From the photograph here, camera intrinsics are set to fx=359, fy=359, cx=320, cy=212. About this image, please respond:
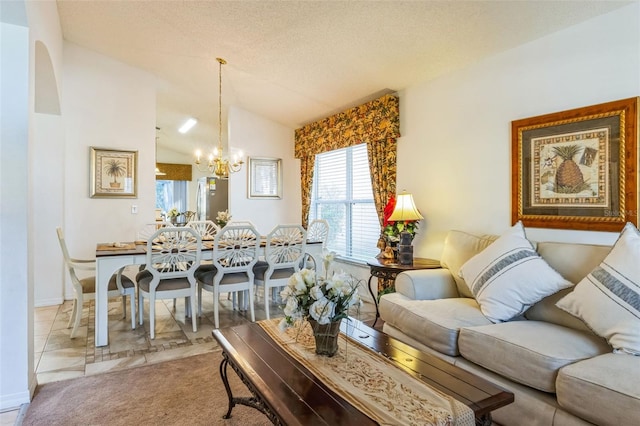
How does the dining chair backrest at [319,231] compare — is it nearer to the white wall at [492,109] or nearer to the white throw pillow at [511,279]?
the white wall at [492,109]

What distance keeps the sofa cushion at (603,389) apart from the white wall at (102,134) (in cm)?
518

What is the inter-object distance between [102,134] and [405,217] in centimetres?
422

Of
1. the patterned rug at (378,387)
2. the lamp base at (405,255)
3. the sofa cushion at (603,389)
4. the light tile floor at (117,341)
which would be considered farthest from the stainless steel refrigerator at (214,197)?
the sofa cushion at (603,389)

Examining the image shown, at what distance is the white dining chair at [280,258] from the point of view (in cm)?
385

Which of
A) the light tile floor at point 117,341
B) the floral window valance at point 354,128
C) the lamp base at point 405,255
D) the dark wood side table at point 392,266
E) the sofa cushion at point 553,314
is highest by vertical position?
the floral window valance at point 354,128

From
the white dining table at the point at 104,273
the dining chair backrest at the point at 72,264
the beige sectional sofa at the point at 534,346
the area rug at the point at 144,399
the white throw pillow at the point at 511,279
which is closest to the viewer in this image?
the beige sectional sofa at the point at 534,346

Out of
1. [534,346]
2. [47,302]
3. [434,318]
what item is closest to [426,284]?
[434,318]

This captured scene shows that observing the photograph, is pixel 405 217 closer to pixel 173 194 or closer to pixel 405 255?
pixel 405 255

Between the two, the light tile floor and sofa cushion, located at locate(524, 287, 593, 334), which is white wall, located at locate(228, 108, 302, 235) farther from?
sofa cushion, located at locate(524, 287, 593, 334)

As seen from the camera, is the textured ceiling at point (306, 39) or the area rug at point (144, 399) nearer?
the area rug at point (144, 399)

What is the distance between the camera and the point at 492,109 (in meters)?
3.18

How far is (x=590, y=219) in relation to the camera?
2.53m

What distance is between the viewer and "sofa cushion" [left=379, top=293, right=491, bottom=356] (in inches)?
89.5

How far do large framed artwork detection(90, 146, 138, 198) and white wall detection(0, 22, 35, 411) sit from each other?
2806mm
